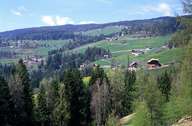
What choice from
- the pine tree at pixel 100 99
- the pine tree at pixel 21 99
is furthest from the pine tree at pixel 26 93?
the pine tree at pixel 100 99

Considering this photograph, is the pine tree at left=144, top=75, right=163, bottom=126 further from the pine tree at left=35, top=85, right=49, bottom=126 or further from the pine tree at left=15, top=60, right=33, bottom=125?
the pine tree at left=35, top=85, right=49, bottom=126

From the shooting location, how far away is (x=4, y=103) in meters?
72.8

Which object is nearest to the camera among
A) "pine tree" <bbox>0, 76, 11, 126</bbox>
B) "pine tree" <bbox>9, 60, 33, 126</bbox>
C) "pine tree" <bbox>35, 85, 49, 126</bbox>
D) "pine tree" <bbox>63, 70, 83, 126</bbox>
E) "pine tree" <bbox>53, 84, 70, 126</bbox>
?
"pine tree" <bbox>0, 76, 11, 126</bbox>

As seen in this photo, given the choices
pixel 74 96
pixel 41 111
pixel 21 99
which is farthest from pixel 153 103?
pixel 41 111

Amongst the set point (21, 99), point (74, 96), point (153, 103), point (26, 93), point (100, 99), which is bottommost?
point (100, 99)

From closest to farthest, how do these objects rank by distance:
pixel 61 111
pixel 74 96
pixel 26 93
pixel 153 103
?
1. pixel 153 103
2. pixel 26 93
3. pixel 61 111
4. pixel 74 96

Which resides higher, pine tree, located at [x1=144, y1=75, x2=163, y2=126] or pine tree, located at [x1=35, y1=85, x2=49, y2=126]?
pine tree, located at [x1=144, y1=75, x2=163, y2=126]

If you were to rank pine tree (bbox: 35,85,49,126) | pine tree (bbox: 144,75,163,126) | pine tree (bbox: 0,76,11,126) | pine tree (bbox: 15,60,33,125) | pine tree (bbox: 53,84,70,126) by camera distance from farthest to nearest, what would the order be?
pine tree (bbox: 53,84,70,126) < pine tree (bbox: 35,85,49,126) < pine tree (bbox: 15,60,33,125) < pine tree (bbox: 0,76,11,126) < pine tree (bbox: 144,75,163,126)

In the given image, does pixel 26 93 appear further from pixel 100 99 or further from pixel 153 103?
pixel 153 103

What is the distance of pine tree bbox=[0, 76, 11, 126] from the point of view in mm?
72312

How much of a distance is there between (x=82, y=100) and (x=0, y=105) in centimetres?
2134

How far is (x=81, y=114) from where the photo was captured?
8856cm

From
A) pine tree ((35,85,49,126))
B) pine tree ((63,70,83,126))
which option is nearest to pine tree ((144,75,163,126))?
pine tree ((63,70,83,126))

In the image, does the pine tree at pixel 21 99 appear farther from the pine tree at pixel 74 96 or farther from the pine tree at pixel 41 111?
the pine tree at pixel 74 96
